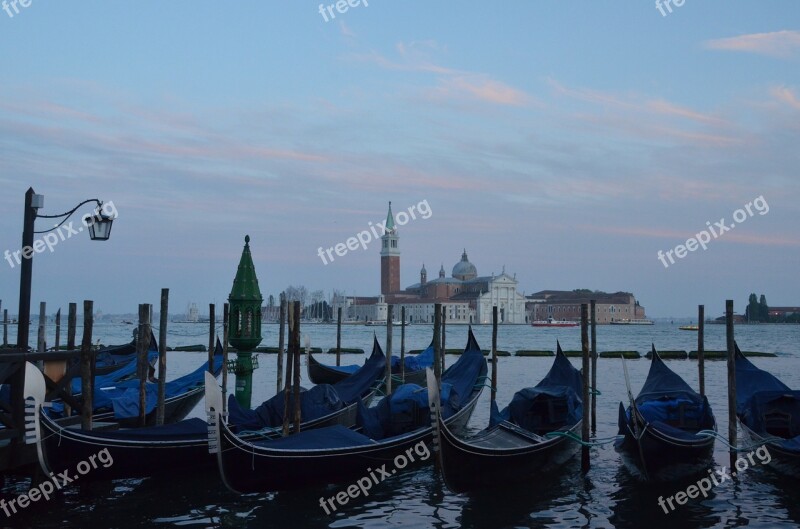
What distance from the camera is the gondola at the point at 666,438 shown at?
25.8 ft

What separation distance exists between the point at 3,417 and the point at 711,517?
6.13 m

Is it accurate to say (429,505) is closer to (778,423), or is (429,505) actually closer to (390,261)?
(778,423)

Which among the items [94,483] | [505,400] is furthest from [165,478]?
[505,400]

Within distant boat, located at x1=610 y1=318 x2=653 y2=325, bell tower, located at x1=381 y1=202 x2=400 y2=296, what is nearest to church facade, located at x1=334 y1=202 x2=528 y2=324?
bell tower, located at x1=381 y1=202 x2=400 y2=296

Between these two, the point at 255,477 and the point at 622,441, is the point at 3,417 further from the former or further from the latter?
the point at 622,441

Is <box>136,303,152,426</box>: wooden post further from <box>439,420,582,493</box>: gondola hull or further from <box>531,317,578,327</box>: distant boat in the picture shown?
<box>531,317,578,327</box>: distant boat

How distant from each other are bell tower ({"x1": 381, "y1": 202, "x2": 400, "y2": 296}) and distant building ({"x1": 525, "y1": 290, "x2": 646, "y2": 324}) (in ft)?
56.7

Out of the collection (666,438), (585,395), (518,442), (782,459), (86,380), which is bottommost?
(782,459)

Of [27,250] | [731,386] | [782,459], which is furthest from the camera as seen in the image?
[731,386]

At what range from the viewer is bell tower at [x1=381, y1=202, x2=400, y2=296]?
101 m

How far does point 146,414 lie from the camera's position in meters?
9.62

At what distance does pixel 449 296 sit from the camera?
101 metres

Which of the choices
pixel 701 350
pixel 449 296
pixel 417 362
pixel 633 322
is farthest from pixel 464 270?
pixel 701 350

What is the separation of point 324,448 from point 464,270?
10122 centimetres
